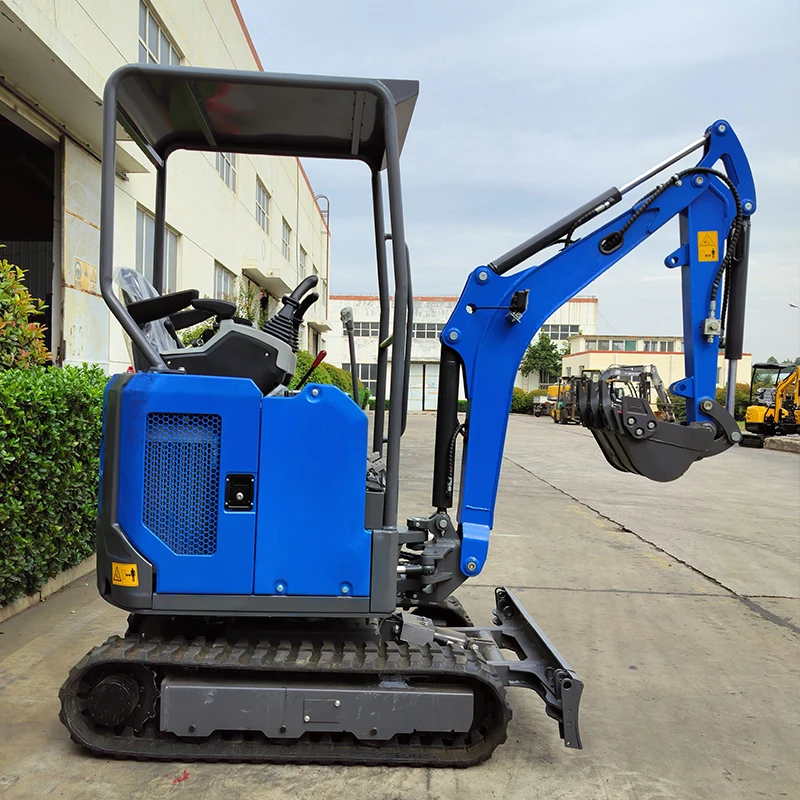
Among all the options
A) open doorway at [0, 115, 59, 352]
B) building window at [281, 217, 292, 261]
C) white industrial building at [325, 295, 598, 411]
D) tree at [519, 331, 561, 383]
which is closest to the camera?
open doorway at [0, 115, 59, 352]

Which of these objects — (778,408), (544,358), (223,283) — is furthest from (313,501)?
(544,358)

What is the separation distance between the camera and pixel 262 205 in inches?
873

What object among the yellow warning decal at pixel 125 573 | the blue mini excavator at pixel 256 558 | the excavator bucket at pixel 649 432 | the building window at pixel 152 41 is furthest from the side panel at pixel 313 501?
the building window at pixel 152 41

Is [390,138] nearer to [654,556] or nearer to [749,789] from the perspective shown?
[749,789]

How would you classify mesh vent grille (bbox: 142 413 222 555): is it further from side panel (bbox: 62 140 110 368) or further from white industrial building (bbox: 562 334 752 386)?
white industrial building (bbox: 562 334 752 386)

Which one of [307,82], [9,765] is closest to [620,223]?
[307,82]

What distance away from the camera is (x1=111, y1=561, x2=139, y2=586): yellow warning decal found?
2982 millimetres

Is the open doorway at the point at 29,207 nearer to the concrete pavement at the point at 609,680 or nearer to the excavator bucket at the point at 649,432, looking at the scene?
the concrete pavement at the point at 609,680

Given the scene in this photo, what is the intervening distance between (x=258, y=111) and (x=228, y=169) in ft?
48.0

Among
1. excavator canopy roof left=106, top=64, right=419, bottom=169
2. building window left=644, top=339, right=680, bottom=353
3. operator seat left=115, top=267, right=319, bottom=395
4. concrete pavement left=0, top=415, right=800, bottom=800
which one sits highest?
building window left=644, top=339, right=680, bottom=353

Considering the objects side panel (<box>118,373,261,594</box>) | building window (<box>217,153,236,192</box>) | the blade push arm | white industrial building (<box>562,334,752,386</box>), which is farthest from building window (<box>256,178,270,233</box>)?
white industrial building (<box>562,334,752,386</box>)

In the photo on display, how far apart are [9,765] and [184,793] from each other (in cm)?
73

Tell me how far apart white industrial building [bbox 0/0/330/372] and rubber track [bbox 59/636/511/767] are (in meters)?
5.96

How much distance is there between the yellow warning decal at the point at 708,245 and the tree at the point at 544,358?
58851mm
